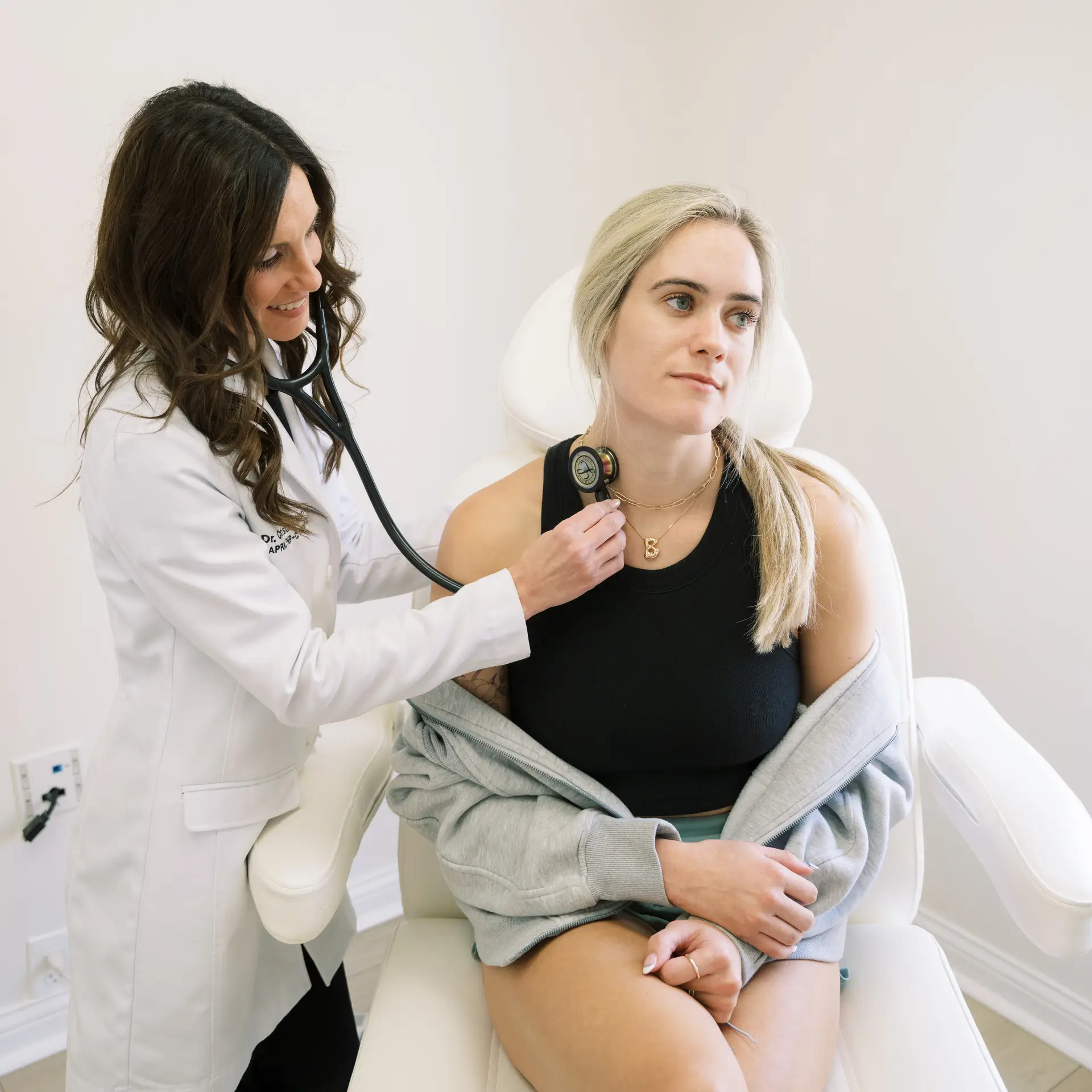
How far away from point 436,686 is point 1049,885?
2.23 ft

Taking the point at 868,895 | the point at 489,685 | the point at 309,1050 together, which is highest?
the point at 489,685

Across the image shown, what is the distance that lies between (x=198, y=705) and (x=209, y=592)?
169mm

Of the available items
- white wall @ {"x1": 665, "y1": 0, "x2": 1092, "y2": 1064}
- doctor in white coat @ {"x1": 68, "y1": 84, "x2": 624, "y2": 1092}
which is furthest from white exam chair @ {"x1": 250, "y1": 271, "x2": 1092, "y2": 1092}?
white wall @ {"x1": 665, "y1": 0, "x2": 1092, "y2": 1064}

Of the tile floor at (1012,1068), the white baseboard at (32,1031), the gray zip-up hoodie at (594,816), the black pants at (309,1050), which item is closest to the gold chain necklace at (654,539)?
the gray zip-up hoodie at (594,816)

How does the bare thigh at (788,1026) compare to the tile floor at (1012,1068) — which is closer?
the bare thigh at (788,1026)

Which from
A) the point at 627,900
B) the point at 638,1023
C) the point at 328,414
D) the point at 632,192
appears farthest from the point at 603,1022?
the point at 632,192

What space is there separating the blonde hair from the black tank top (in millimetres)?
31

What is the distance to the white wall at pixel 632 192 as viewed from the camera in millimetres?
1545

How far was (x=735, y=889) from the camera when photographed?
1039 mm

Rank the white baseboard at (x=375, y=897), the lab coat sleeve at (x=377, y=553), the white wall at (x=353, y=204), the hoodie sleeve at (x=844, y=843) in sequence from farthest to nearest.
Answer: the white baseboard at (x=375, y=897)
the white wall at (x=353, y=204)
the lab coat sleeve at (x=377, y=553)
the hoodie sleeve at (x=844, y=843)

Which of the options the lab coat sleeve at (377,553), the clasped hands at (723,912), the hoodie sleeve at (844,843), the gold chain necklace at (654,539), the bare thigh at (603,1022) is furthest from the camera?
the lab coat sleeve at (377,553)

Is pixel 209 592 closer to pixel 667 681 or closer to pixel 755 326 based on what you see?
pixel 667 681

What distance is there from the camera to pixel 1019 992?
5.92 feet

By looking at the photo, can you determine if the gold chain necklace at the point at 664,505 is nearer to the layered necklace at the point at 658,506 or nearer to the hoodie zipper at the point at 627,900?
the layered necklace at the point at 658,506
